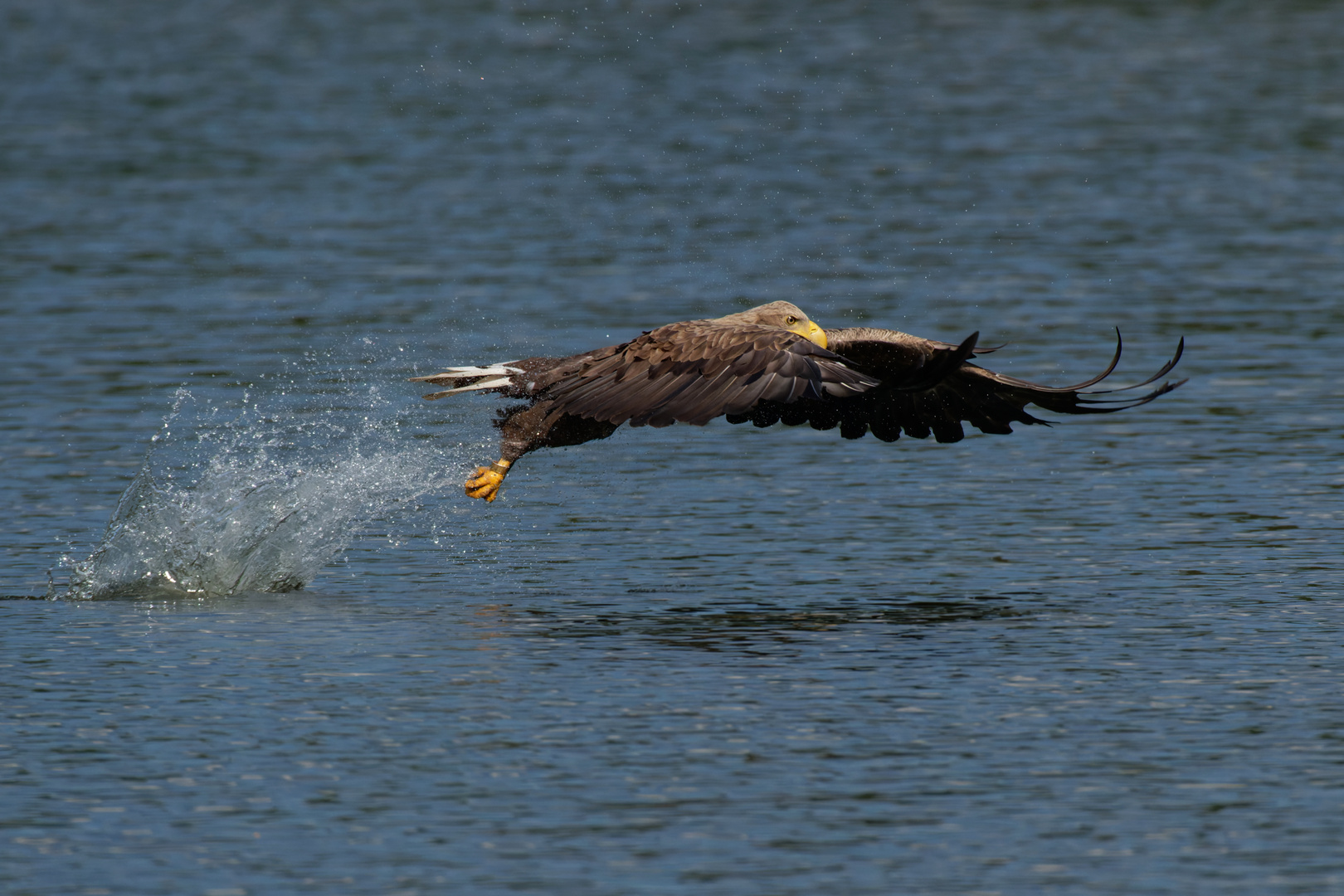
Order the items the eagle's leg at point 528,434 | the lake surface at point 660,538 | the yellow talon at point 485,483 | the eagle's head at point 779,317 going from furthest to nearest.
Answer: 1. the yellow talon at point 485,483
2. the eagle's leg at point 528,434
3. the eagle's head at point 779,317
4. the lake surface at point 660,538

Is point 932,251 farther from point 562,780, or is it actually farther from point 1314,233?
point 562,780

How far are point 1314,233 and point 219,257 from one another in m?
8.52

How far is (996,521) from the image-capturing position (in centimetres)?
1012

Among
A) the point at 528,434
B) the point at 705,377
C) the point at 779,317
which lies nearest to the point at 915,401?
the point at 779,317

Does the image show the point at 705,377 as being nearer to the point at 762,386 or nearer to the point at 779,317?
the point at 762,386

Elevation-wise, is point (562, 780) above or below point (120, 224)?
below

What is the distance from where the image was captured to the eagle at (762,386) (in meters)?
8.16

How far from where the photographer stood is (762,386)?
8117 mm

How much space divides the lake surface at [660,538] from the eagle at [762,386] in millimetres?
572

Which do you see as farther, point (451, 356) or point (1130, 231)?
point (1130, 231)

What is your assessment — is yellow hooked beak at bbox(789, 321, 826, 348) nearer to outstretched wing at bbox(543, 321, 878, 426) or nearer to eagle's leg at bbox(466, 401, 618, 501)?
outstretched wing at bbox(543, 321, 878, 426)

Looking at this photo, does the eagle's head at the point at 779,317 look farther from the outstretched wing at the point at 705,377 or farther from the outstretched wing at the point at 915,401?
the outstretched wing at the point at 705,377

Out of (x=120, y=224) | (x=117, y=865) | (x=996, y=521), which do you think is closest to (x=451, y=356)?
(x=996, y=521)

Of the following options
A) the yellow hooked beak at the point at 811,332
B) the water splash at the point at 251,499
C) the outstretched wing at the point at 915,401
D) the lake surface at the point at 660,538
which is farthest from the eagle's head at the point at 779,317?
the water splash at the point at 251,499
